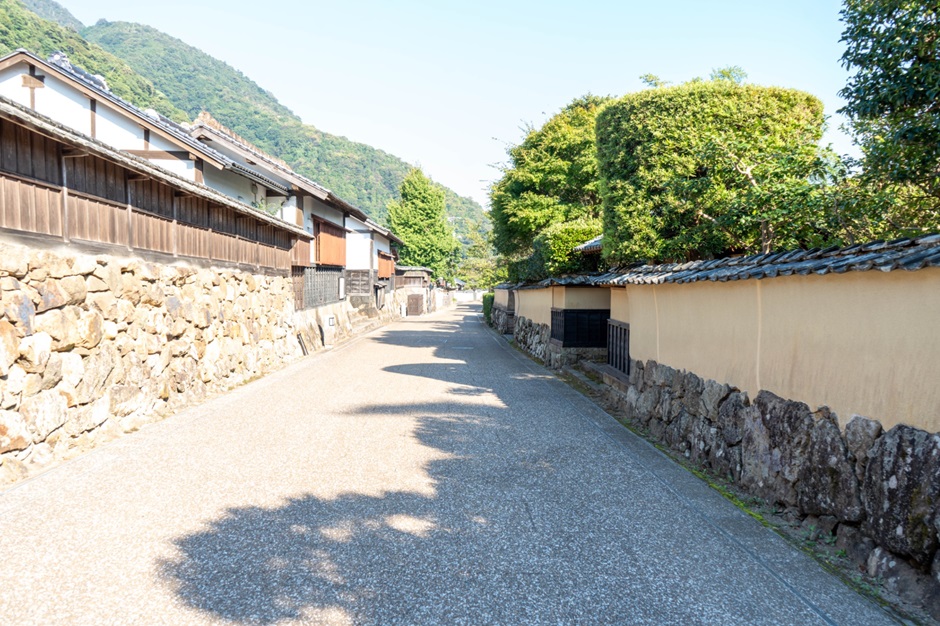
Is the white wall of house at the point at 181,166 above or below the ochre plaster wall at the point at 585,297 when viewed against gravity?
above

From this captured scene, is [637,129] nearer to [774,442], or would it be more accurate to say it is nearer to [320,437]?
[774,442]

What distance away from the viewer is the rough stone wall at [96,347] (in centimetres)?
678

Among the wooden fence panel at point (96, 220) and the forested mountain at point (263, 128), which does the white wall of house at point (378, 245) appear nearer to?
the wooden fence panel at point (96, 220)

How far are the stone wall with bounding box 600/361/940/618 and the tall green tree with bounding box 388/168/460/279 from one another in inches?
1878

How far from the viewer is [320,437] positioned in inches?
352

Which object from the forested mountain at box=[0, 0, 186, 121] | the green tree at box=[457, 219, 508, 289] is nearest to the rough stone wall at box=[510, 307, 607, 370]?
the green tree at box=[457, 219, 508, 289]

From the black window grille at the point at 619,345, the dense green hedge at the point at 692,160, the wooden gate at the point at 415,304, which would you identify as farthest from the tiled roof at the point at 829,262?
the wooden gate at the point at 415,304

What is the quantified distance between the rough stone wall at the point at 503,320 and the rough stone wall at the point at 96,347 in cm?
1983

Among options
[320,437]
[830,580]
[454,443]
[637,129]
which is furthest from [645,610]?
[637,129]

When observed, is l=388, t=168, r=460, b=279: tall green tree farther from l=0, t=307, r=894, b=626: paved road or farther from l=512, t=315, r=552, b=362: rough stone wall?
l=0, t=307, r=894, b=626: paved road

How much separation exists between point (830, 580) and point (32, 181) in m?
9.53

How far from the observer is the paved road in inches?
162

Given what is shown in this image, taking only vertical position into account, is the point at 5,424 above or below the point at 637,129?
below

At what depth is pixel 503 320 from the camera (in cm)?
3388
